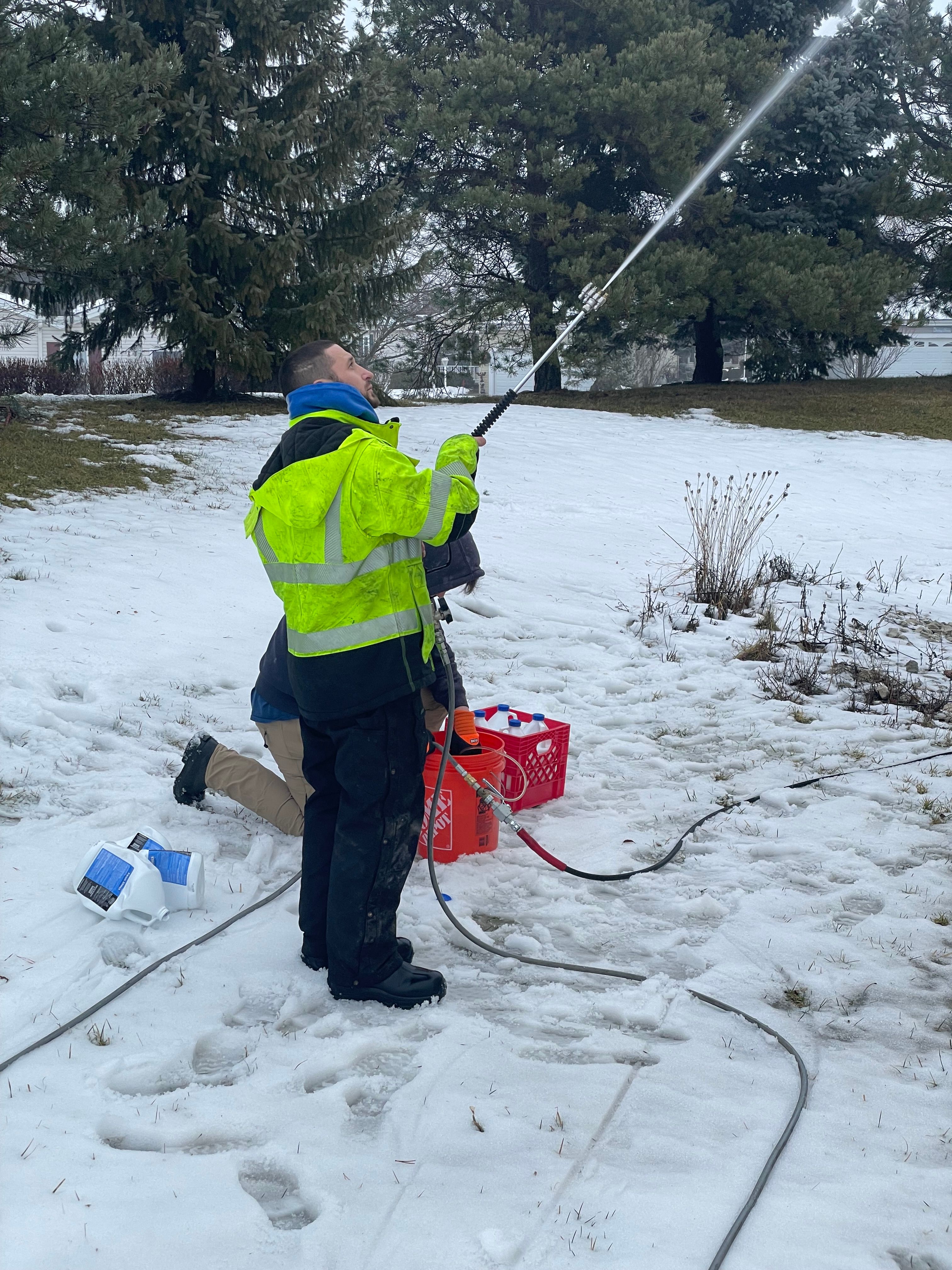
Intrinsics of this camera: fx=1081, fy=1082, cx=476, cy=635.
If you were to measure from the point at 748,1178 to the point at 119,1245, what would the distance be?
1.36m

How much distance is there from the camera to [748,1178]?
2.44 m

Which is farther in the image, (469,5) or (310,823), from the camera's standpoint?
(469,5)

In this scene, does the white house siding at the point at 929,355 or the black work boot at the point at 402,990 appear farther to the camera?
the white house siding at the point at 929,355

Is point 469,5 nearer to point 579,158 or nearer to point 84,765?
point 579,158

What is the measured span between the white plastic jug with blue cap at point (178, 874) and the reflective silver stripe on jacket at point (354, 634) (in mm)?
1035

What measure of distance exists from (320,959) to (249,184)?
1452 cm

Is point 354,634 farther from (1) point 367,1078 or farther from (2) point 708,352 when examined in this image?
(2) point 708,352

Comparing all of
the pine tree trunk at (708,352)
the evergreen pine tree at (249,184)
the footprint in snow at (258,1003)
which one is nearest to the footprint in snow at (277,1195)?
the footprint in snow at (258,1003)

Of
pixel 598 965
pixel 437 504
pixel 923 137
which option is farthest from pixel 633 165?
pixel 598 965

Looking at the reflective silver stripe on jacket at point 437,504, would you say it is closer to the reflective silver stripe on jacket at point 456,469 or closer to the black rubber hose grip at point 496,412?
the reflective silver stripe on jacket at point 456,469

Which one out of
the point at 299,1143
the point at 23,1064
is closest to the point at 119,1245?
the point at 299,1143

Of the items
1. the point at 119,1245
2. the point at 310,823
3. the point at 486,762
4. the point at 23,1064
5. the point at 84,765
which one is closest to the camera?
the point at 119,1245

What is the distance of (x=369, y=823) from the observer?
3082 millimetres

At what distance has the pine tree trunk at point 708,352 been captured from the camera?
906 inches
